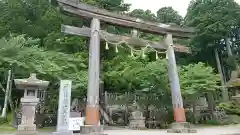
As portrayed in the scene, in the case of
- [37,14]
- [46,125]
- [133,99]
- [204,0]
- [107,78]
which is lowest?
[46,125]

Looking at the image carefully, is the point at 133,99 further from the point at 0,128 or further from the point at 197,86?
the point at 0,128

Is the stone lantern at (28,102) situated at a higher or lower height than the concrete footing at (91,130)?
higher

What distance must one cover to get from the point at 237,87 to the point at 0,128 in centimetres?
2120

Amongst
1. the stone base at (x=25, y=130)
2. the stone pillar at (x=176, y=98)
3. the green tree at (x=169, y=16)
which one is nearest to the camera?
the stone base at (x=25, y=130)

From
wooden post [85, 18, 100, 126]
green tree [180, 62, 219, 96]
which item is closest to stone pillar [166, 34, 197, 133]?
green tree [180, 62, 219, 96]

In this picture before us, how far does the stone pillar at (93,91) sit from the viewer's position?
34.8 ft

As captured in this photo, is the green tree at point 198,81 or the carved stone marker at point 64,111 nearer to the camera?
the carved stone marker at point 64,111

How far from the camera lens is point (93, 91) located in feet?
36.8

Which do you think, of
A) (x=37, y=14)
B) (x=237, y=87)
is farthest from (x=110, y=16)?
(x=237, y=87)

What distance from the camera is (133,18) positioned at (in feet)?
47.2

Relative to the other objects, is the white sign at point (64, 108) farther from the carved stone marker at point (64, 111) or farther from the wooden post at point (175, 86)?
the wooden post at point (175, 86)

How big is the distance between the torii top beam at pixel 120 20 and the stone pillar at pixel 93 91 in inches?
37.6

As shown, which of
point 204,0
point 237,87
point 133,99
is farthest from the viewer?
point 204,0

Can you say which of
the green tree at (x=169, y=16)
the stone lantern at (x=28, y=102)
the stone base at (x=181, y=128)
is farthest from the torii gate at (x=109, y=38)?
the green tree at (x=169, y=16)
